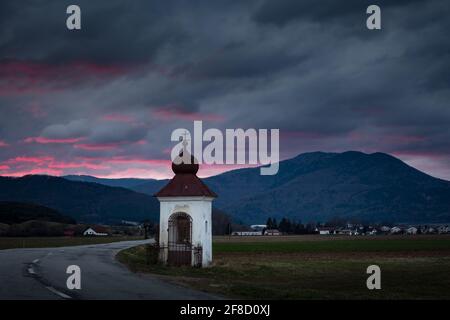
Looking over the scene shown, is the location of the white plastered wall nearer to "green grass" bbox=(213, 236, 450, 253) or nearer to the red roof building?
Answer: the red roof building

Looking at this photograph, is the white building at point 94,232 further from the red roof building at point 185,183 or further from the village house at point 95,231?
the red roof building at point 185,183

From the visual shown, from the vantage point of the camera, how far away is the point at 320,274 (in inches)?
1417

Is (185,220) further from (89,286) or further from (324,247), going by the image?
(324,247)

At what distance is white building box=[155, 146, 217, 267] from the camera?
34.2 m

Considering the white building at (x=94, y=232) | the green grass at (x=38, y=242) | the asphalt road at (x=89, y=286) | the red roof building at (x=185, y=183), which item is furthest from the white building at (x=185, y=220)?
the white building at (x=94, y=232)

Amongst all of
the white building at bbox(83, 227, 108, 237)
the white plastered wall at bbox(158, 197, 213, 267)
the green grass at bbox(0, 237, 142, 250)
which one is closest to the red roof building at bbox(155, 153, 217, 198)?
the white plastered wall at bbox(158, 197, 213, 267)

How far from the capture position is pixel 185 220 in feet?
116

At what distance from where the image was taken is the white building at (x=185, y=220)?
3419 centimetres

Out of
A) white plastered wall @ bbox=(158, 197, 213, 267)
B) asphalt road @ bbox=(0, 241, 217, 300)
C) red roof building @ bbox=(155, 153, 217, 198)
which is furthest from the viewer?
red roof building @ bbox=(155, 153, 217, 198)

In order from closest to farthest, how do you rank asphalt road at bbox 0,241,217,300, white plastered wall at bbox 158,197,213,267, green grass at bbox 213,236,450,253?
asphalt road at bbox 0,241,217,300 → white plastered wall at bbox 158,197,213,267 → green grass at bbox 213,236,450,253

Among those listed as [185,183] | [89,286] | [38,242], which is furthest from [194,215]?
[38,242]
